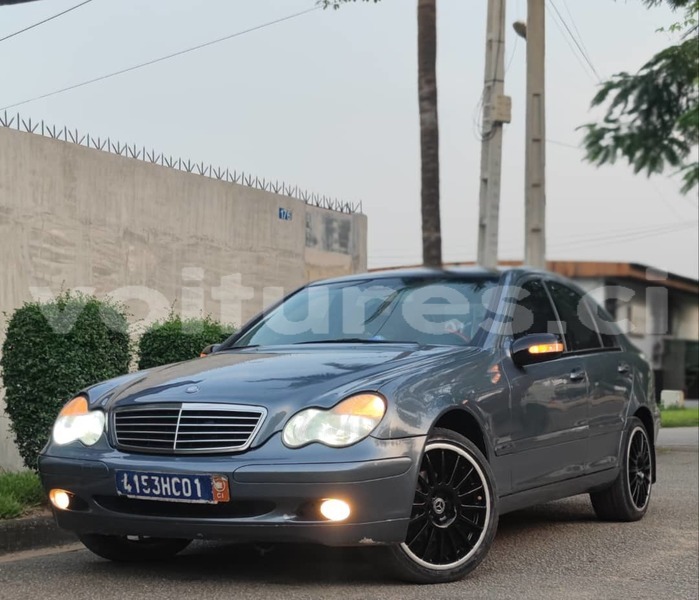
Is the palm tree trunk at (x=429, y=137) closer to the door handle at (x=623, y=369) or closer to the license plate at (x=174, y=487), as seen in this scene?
the door handle at (x=623, y=369)

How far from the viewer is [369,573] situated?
5469 millimetres

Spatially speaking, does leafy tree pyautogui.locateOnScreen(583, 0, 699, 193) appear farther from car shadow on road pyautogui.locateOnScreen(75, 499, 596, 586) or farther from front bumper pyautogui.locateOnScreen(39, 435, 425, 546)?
front bumper pyautogui.locateOnScreen(39, 435, 425, 546)

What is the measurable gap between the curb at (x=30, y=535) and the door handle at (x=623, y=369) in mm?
3770

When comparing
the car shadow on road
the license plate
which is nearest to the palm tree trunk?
the car shadow on road

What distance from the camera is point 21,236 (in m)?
10.9

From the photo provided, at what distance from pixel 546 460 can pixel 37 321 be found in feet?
12.4

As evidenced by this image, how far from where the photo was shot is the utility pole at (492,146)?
46.9 feet

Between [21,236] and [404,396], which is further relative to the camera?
[21,236]

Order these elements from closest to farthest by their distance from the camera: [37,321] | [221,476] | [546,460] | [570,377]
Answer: [221,476]
[546,460]
[570,377]
[37,321]

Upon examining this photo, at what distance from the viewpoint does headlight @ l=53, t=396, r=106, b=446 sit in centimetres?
534

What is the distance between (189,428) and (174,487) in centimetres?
28

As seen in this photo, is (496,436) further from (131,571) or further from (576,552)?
(131,571)

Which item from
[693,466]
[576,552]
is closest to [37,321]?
[576,552]

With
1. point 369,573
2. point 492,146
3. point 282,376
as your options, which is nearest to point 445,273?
point 282,376
